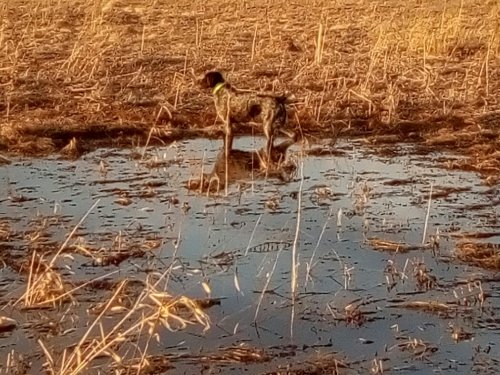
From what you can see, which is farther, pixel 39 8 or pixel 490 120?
pixel 39 8

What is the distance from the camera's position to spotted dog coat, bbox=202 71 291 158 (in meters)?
8.59

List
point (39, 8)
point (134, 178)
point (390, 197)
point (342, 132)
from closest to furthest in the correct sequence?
point (390, 197) → point (134, 178) → point (342, 132) → point (39, 8)

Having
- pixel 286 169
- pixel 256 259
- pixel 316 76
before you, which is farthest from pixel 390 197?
pixel 316 76

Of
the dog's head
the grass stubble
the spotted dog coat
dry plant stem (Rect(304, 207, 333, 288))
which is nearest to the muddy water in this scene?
dry plant stem (Rect(304, 207, 333, 288))

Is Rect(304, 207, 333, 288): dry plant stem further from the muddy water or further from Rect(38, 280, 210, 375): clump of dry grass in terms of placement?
Rect(38, 280, 210, 375): clump of dry grass

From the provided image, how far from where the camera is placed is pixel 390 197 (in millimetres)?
7316

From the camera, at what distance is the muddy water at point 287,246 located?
15.6ft

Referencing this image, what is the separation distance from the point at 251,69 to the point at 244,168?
12.6 feet

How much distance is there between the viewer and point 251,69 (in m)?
11.8

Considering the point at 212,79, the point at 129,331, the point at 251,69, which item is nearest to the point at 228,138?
the point at 212,79

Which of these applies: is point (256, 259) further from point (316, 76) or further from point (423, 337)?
point (316, 76)

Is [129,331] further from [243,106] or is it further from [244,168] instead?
[243,106]

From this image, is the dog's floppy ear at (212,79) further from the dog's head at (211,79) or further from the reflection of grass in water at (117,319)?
the reflection of grass in water at (117,319)

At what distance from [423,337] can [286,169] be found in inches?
137
